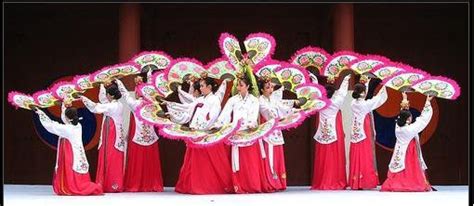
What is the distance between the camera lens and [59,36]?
1166cm

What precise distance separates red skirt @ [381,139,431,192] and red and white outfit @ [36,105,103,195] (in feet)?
9.93

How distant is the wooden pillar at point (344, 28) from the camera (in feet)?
32.4

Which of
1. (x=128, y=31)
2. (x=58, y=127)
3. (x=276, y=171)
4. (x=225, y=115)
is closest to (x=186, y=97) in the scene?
(x=225, y=115)

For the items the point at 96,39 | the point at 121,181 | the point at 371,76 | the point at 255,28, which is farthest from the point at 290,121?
the point at 96,39

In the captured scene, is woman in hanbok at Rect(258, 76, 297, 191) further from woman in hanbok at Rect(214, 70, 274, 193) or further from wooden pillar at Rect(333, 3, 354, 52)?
wooden pillar at Rect(333, 3, 354, 52)

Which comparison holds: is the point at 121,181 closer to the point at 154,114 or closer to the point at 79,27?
the point at 154,114

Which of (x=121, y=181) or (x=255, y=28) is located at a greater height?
(x=255, y=28)

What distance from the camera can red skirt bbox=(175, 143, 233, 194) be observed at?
8477 mm

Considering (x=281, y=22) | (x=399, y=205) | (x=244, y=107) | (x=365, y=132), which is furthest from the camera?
(x=281, y=22)

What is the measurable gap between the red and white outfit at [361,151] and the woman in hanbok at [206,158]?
4.42 ft

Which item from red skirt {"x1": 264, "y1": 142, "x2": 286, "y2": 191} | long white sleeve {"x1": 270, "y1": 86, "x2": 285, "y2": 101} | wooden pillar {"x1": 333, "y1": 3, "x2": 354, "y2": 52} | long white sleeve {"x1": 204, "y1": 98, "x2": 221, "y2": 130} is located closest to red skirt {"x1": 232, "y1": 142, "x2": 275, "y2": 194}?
red skirt {"x1": 264, "y1": 142, "x2": 286, "y2": 191}

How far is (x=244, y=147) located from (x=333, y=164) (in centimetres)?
107

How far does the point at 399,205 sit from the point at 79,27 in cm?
582

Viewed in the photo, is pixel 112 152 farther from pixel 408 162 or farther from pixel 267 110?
pixel 408 162
